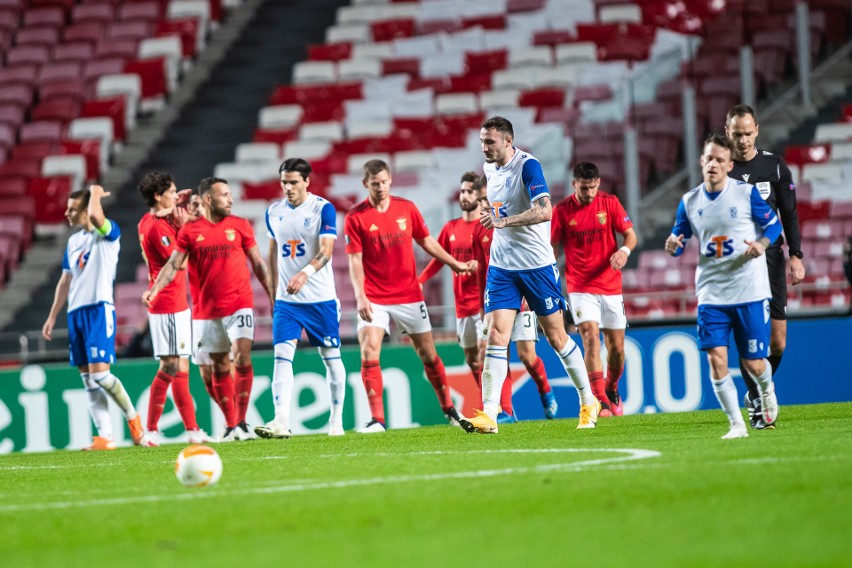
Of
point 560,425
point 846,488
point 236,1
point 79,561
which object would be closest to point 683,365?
point 560,425

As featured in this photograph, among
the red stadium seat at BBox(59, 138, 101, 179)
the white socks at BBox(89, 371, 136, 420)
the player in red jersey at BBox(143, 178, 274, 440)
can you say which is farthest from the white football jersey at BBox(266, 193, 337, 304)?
the red stadium seat at BBox(59, 138, 101, 179)

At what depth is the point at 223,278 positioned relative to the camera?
11008 millimetres

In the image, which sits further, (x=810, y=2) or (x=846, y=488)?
(x=810, y=2)

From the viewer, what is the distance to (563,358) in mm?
9469

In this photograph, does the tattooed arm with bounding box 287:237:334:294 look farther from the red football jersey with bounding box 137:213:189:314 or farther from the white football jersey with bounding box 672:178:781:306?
the white football jersey with bounding box 672:178:781:306

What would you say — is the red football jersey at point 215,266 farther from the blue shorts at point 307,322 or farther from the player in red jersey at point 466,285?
the player in red jersey at point 466,285

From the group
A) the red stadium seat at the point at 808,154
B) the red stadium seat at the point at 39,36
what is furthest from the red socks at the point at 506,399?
the red stadium seat at the point at 39,36

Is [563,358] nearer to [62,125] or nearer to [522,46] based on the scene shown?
[522,46]

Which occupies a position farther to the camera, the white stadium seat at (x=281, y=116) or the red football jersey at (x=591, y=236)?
the white stadium seat at (x=281, y=116)

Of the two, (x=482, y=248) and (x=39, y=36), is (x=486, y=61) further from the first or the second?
(x=482, y=248)

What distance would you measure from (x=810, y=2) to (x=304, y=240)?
1037cm

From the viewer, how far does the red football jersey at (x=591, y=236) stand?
11398 millimetres

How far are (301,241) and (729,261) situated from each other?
153 inches

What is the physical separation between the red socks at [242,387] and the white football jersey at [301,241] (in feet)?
2.46
